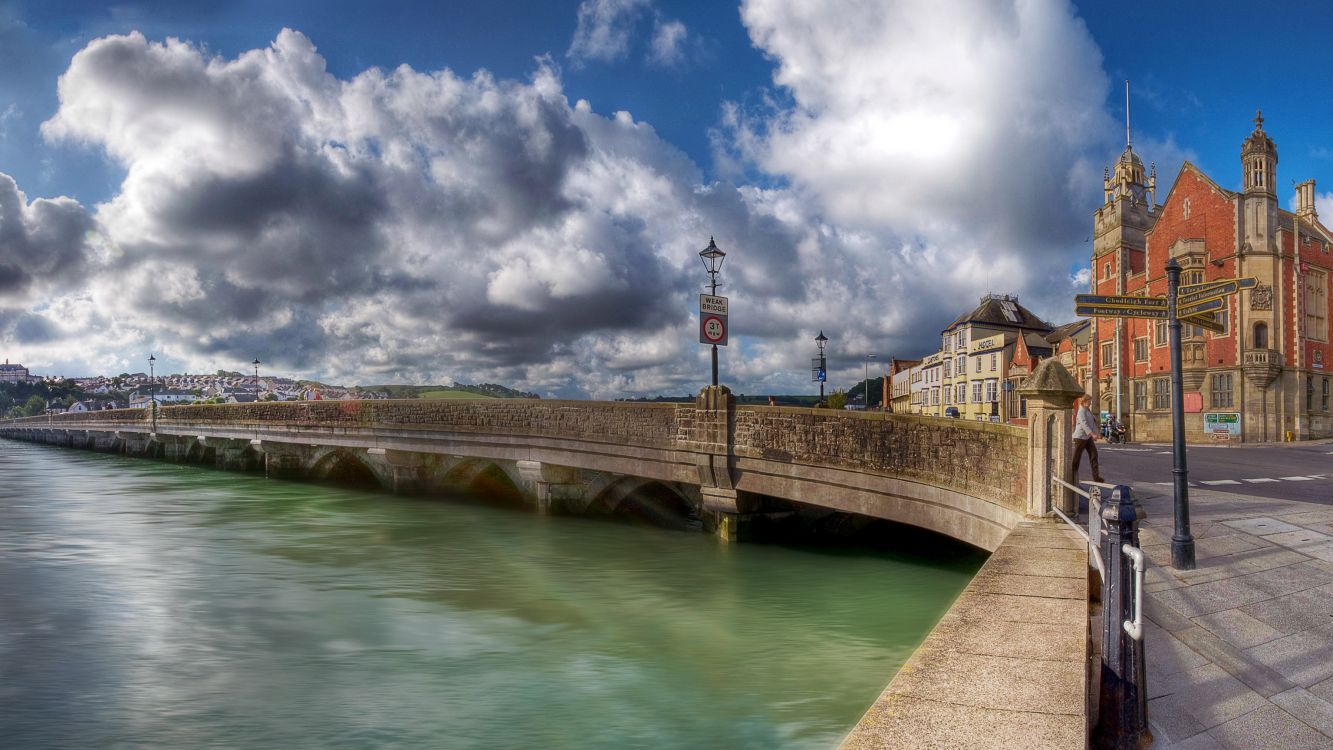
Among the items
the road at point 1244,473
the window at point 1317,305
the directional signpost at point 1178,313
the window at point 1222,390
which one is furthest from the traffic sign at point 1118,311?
the window at point 1317,305

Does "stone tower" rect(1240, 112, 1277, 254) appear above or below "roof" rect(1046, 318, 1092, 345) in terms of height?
above

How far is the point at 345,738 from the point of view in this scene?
22.6 ft

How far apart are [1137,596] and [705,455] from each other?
1187 centimetres

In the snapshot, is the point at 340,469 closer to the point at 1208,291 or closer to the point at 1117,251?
the point at 1208,291

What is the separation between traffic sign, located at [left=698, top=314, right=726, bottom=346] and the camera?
15523 millimetres

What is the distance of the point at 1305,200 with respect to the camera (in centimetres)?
4775

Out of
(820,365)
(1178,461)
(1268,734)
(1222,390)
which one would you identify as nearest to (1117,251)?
(1222,390)

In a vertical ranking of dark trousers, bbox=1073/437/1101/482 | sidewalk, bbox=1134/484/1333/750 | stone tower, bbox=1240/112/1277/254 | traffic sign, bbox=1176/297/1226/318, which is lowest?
sidewalk, bbox=1134/484/1333/750

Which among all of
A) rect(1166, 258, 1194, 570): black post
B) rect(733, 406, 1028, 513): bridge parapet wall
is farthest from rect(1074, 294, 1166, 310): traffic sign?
rect(733, 406, 1028, 513): bridge parapet wall

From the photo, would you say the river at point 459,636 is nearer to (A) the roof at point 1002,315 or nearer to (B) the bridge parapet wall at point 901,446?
(B) the bridge parapet wall at point 901,446

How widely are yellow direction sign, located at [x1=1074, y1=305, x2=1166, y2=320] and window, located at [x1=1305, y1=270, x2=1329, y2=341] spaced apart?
3704 centimetres

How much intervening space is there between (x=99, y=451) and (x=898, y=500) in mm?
86231

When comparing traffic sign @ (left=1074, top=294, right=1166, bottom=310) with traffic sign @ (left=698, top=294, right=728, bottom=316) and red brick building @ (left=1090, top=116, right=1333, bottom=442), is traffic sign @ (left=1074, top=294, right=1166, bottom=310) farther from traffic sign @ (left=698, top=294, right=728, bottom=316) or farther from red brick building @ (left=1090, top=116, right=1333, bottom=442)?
red brick building @ (left=1090, top=116, right=1333, bottom=442)

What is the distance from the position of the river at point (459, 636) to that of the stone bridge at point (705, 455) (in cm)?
126
